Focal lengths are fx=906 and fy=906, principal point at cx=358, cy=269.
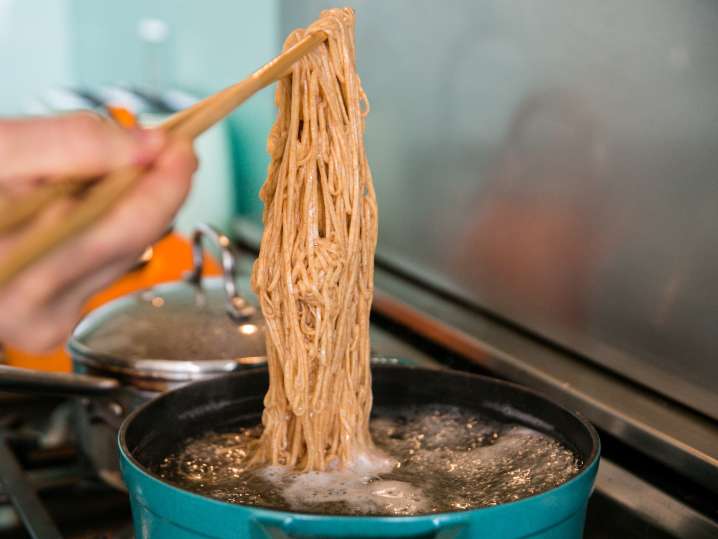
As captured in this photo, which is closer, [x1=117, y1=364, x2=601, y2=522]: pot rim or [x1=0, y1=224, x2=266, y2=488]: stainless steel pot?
[x1=117, y1=364, x2=601, y2=522]: pot rim

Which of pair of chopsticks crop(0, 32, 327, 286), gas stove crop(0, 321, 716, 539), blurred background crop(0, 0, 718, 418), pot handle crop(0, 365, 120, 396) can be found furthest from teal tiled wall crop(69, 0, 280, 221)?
pair of chopsticks crop(0, 32, 327, 286)

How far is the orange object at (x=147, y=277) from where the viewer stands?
1726 millimetres

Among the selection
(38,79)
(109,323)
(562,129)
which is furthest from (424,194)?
(38,79)

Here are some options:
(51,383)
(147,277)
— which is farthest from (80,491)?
(147,277)

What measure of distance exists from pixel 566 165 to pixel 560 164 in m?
0.01

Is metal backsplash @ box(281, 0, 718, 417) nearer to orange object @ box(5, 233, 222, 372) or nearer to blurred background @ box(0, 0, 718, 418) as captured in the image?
blurred background @ box(0, 0, 718, 418)

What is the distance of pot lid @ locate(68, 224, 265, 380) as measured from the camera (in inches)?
46.1

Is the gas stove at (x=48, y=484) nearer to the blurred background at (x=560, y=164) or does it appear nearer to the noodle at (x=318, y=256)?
the noodle at (x=318, y=256)

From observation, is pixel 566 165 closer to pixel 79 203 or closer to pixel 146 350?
pixel 146 350

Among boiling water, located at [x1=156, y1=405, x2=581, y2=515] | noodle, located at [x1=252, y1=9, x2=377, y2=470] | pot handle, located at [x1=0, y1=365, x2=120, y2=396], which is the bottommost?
pot handle, located at [x1=0, y1=365, x2=120, y2=396]

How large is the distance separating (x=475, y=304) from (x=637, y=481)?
0.53m

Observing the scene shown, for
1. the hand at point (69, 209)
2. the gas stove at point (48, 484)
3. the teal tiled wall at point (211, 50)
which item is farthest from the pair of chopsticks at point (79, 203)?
the teal tiled wall at point (211, 50)

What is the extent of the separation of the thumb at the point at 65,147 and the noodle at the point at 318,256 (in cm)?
36

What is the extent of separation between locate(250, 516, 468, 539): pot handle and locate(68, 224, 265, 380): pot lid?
485 mm
